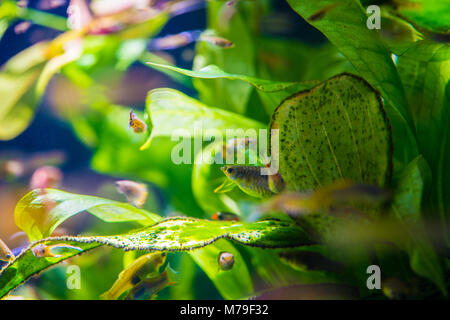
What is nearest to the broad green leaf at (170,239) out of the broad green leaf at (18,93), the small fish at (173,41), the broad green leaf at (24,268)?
the broad green leaf at (24,268)

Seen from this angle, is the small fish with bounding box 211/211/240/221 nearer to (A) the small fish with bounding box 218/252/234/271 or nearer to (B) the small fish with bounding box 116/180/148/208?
(A) the small fish with bounding box 218/252/234/271

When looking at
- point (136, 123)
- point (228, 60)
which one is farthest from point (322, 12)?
point (228, 60)

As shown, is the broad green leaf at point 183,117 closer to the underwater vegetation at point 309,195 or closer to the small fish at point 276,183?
the underwater vegetation at point 309,195

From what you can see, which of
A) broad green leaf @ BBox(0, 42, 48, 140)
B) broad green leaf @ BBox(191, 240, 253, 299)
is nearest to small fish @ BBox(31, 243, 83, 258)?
broad green leaf @ BBox(191, 240, 253, 299)

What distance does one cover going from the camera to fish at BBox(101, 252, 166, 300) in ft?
2.62

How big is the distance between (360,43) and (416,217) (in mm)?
381

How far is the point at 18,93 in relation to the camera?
1.49 metres

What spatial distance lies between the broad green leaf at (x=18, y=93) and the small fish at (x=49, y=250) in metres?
0.98

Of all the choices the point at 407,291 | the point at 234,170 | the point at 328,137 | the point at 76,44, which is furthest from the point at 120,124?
the point at 407,291

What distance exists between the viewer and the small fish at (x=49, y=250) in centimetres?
72

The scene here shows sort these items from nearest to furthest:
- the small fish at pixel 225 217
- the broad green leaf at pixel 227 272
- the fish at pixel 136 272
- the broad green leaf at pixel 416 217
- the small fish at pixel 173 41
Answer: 1. the broad green leaf at pixel 416 217
2. the fish at pixel 136 272
3. the broad green leaf at pixel 227 272
4. the small fish at pixel 225 217
5. the small fish at pixel 173 41

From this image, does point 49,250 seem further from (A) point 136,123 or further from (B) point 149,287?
(A) point 136,123

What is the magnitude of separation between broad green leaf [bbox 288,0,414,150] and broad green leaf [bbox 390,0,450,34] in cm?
7
